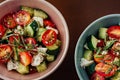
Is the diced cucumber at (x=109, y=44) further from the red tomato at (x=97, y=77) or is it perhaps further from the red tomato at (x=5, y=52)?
the red tomato at (x=5, y=52)

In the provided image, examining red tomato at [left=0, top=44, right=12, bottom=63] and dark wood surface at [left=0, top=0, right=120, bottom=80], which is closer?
red tomato at [left=0, top=44, right=12, bottom=63]

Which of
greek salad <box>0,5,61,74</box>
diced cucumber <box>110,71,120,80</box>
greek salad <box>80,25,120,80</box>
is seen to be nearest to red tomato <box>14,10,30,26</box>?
greek salad <box>0,5,61,74</box>

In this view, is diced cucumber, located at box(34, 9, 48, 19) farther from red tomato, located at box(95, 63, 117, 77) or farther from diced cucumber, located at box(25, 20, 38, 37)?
red tomato, located at box(95, 63, 117, 77)

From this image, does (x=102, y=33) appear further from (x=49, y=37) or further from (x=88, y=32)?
(x=49, y=37)

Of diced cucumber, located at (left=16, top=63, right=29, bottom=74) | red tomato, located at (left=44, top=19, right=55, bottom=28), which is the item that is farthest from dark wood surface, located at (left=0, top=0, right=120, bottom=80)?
diced cucumber, located at (left=16, top=63, right=29, bottom=74)

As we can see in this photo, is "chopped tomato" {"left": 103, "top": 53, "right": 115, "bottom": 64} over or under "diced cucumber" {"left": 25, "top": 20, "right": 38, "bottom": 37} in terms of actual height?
under

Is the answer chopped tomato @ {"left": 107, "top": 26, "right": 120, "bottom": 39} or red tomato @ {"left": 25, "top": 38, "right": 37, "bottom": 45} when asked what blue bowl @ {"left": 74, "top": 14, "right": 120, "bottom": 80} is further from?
red tomato @ {"left": 25, "top": 38, "right": 37, "bottom": 45}

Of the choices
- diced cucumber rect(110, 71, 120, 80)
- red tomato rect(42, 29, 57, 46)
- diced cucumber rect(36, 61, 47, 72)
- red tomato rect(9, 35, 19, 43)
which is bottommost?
diced cucumber rect(110, 71, 120, 80)
